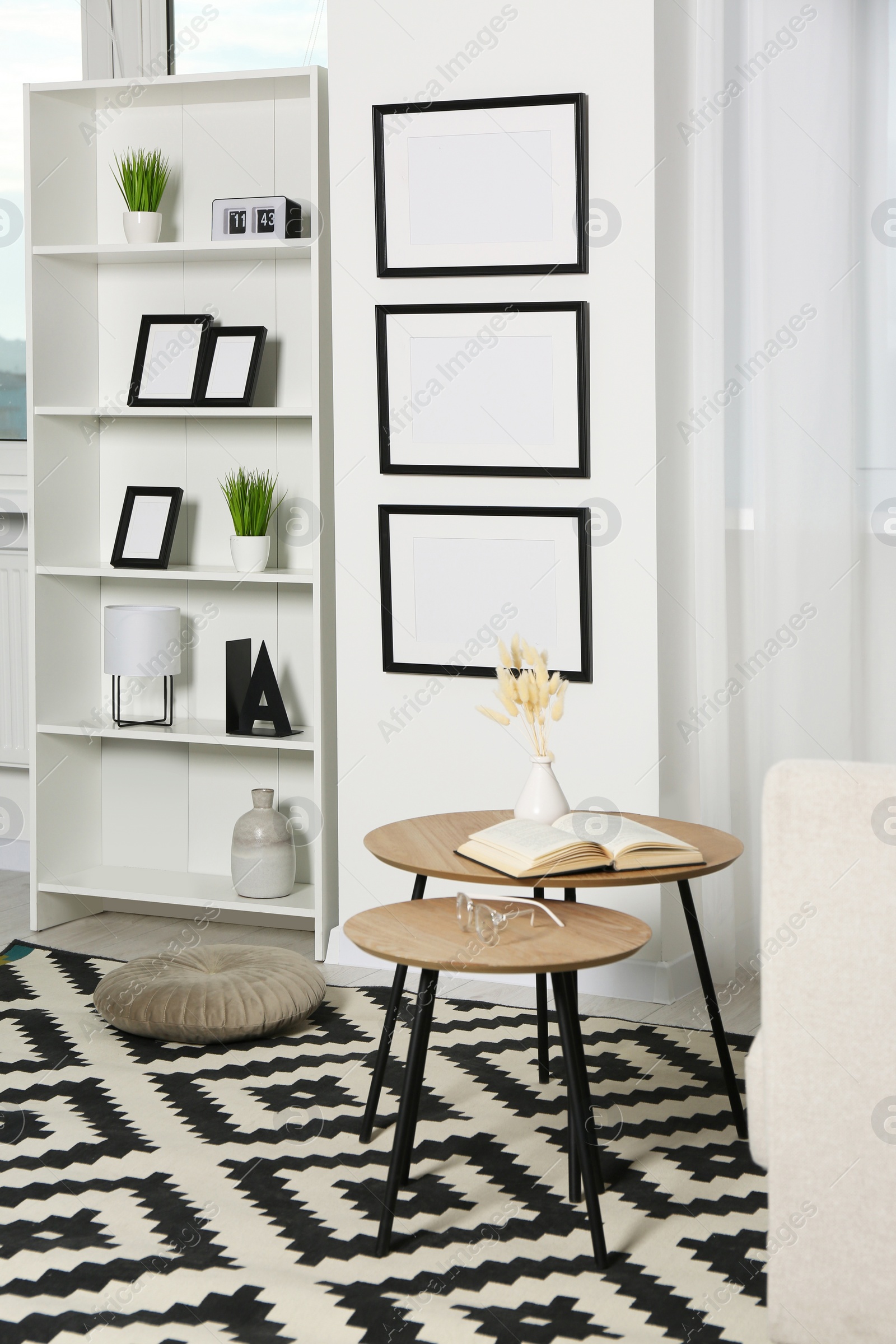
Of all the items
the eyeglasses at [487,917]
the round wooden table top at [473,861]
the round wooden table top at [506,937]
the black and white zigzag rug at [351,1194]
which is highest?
the round wooden table top at [473,861]

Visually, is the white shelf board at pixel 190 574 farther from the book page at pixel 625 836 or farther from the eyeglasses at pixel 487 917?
the eyeglasses at pixel 487 917

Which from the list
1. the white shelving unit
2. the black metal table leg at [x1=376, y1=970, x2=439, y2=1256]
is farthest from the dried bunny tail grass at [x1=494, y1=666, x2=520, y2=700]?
the white shelving unit

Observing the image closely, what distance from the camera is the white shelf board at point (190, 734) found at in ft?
11.7

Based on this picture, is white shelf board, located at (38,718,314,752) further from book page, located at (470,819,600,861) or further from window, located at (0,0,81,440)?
book page, located at (470,819,600,861)

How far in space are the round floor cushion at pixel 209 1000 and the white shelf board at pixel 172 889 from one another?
0.53 meters

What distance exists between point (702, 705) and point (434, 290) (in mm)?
1141

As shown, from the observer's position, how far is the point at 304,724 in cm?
385

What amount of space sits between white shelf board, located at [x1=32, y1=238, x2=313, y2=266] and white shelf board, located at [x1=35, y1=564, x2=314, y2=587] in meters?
0.80

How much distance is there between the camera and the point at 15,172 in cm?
436

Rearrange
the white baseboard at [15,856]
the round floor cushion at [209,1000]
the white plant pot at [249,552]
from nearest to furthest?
1. the round floor cushion at [209,1000]
2. the white plant pot at [249,552]
3. the white baseboard at [15,856]

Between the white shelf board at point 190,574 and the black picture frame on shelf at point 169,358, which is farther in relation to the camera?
the black picture frame on shelf at point 169,358

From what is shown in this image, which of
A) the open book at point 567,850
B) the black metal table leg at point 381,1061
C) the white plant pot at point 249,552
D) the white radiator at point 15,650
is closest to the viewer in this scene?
the open book at point 567,850

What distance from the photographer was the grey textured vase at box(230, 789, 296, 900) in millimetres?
3650

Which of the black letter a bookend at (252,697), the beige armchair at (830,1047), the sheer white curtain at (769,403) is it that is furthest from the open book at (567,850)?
the black letter a bookend at (252,697)
